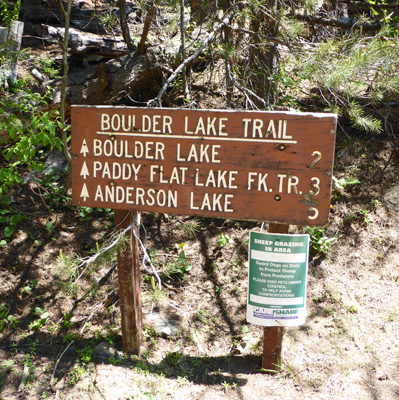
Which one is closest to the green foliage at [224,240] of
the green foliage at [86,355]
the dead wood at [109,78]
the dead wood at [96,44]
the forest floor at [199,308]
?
the forest floor at [199,308]

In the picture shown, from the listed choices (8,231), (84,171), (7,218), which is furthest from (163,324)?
(7,218)

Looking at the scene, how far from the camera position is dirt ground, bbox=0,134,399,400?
3029 millimetres

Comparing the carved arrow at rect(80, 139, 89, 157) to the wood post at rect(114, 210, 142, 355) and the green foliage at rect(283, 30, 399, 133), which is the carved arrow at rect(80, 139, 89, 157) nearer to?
the wood post at rect(114, 210, 142, 355)

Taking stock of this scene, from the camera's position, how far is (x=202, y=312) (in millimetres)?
3805

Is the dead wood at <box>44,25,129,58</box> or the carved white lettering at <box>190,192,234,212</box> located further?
the dead wood at <box>44,25,129,58</box>

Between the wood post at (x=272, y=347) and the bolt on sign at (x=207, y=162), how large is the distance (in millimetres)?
947

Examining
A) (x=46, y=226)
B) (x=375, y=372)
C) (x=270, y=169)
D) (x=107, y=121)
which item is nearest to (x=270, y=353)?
(x=375, y=372)

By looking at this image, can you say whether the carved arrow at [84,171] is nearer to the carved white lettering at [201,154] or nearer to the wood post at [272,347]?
the carved white lettering at [201,154]

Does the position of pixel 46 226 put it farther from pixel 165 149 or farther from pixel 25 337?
pixel 165 149

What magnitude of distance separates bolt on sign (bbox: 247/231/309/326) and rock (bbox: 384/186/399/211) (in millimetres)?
2102

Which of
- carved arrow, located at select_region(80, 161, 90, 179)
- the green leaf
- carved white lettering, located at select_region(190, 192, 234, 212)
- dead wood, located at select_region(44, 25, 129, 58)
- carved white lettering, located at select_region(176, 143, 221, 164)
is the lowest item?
the green leaf

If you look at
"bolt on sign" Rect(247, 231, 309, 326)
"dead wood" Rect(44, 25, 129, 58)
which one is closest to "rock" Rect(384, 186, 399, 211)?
"bolt on sign" Rect(247, 231, 309, 326)

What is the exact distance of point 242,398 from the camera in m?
2.90

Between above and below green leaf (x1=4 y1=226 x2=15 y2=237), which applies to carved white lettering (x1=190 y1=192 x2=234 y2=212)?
above
